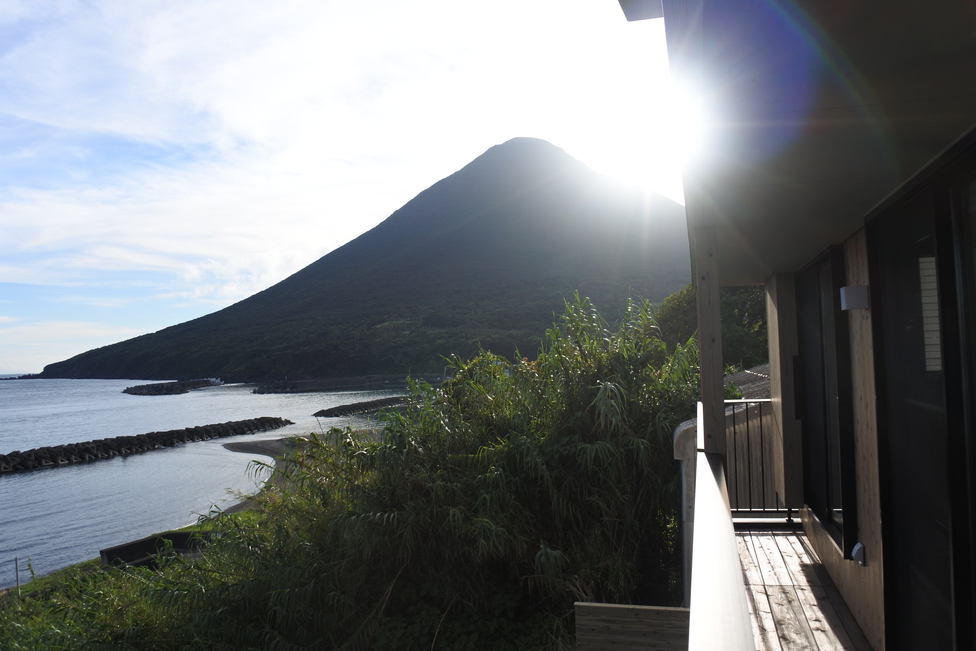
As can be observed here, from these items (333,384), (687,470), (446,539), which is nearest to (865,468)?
(687,470)

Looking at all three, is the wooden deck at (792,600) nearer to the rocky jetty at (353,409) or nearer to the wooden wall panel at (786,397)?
the wooden wall panel at (786,397)

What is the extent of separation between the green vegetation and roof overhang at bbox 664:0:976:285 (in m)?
3.51

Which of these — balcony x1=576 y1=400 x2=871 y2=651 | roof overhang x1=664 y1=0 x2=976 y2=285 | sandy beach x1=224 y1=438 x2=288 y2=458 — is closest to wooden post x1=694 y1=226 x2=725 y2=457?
balcony x1=576 y1=400 x2=871 y2=651

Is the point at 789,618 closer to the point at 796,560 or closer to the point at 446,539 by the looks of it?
the point at 796,560

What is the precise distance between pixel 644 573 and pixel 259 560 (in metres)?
3.53

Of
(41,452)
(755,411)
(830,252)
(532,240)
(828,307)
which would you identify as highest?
(532,240)

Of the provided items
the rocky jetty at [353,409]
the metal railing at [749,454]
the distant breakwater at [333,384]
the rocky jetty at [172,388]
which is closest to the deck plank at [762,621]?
the metal railing at [749,454]

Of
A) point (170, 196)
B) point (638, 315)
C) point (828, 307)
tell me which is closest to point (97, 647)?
point (638, 315)

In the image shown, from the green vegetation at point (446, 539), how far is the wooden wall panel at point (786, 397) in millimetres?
1198

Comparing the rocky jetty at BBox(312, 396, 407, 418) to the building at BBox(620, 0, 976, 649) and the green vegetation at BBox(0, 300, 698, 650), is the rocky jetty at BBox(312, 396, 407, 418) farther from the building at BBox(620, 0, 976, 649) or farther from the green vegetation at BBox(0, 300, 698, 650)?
the building at BBox(620, 0, 976, 649)

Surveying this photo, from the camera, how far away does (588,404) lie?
19.3 ft

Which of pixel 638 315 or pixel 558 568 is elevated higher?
pixel 638 315

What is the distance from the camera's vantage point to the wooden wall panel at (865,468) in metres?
2.64

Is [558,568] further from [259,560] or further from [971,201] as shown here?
[971,201]
